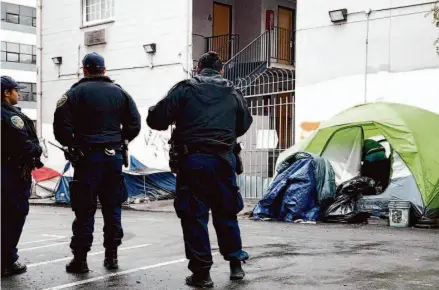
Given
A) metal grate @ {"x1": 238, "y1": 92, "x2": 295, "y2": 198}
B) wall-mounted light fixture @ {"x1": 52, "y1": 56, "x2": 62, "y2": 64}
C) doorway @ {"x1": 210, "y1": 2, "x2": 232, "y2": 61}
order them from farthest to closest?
wall-mounted light fixture @ {"x1": 52, "y1": 56, "x2": 62, "y2": 64}, doorway @ {"x1": 210, "y1": 2, "x2": 232, "y2": 61}, metal grate @ {"x1": 238, "y1": 92, "x2": 295, "y2": 198}

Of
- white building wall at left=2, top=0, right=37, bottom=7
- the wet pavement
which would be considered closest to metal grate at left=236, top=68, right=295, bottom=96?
the wet pavement

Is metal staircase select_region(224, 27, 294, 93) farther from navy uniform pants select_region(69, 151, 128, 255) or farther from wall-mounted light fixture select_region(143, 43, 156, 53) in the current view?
navy uniform pants select_region(69, 151, 128, 255)

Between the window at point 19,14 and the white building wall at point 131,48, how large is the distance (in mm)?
26605

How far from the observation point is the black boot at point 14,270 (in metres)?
5.53

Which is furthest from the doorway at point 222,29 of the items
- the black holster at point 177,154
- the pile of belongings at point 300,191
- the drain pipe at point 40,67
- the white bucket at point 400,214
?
the black holster at point 177,154

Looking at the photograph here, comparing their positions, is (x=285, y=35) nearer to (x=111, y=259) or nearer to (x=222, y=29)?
(x=222, y=29)

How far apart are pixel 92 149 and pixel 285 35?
16.0 metres

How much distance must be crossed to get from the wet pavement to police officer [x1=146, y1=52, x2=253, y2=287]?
350 millimetres

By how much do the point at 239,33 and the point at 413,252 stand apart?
15.2m

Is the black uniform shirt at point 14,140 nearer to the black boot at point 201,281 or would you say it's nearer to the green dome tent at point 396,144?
the black boot at point 201,281

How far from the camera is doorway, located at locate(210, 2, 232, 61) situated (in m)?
20.8

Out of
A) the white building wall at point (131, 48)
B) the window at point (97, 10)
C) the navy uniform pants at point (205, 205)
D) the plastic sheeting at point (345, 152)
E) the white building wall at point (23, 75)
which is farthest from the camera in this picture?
the white building wall at point (23, 75)

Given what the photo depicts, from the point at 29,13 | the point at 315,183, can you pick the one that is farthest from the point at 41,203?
the point at 29,13

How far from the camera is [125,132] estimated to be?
19.3 ft
